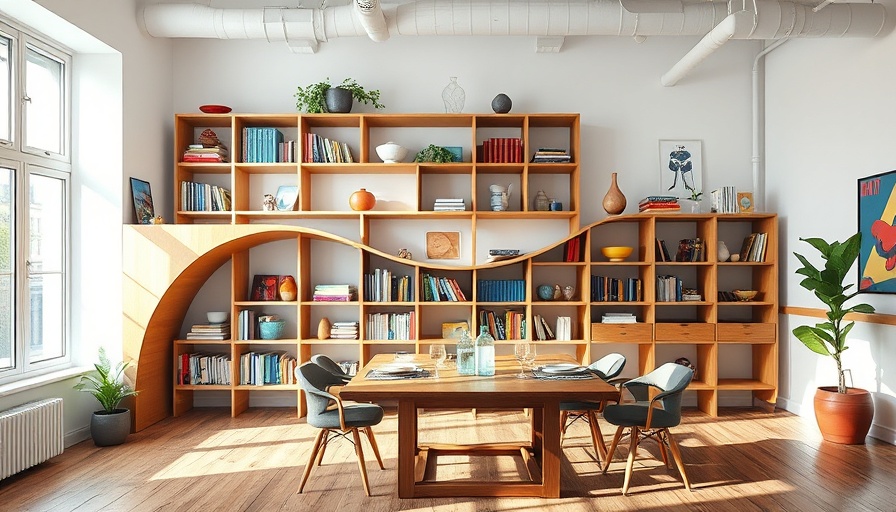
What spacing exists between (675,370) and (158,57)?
5.61 meters

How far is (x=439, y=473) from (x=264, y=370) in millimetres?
2753

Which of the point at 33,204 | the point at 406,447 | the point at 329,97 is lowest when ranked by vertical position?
the point at 406,447

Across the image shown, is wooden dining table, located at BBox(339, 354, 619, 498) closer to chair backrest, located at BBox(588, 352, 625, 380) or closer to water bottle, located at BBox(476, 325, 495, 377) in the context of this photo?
water bottle, located at BBox(476, 325, 495, 377)

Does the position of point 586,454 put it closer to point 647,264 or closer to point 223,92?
point 647,264

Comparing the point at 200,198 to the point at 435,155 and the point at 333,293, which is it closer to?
the point at 333,293

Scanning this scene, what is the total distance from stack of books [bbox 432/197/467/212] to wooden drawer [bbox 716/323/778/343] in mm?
2732

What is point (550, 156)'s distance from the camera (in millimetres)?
7074

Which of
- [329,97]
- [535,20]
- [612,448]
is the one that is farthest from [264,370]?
[535,20]

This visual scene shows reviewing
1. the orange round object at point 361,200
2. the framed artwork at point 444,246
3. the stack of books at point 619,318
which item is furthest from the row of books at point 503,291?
the orange round object at point 361,200

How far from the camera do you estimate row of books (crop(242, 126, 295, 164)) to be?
23.3ft

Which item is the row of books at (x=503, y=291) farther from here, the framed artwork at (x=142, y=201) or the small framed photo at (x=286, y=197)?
the framed artwork at (x=142, y=201)

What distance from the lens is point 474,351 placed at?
455cm

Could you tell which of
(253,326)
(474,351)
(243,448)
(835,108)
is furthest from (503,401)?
(835,108)

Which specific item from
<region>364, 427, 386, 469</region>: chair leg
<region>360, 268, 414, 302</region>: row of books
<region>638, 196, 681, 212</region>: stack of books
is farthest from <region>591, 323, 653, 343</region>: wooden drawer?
<region>364, 427, 386, 469</region>: chair leg
